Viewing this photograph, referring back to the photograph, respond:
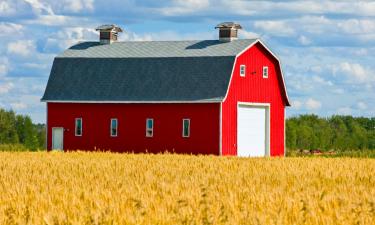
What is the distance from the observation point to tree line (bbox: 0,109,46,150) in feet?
201

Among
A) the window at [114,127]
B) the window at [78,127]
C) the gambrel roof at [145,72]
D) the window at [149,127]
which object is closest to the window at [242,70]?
the gambrel roof at [145,72]

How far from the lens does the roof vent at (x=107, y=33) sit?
51750mm

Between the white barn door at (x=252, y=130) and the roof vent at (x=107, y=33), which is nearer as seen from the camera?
the white barn door at (x=252, y=130)

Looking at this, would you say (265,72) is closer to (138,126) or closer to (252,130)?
(252,130)

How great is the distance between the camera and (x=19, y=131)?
219 ft

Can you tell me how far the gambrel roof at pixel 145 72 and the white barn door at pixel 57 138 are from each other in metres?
1.81

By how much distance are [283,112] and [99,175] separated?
89.6 feet

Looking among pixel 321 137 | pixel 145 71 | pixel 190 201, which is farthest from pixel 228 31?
pixel 190 201

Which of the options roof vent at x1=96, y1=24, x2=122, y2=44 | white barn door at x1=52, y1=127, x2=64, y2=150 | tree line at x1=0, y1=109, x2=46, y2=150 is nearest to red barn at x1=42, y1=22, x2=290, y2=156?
white barn door at x1=52, y1=127, x2=64, y2=150

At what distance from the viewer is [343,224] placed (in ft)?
36.0

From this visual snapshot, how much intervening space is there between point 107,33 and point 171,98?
31.1ft

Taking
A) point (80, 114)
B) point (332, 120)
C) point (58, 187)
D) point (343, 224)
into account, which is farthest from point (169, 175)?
point (332, 120)

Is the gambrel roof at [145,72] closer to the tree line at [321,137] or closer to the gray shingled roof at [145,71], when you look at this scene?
the gray shingled roof at [145,71]

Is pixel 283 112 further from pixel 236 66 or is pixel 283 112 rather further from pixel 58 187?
pixel 58 187
